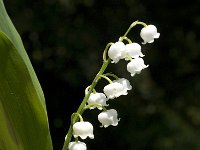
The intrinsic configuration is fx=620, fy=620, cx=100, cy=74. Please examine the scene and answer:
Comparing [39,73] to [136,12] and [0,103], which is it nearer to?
[136,12]

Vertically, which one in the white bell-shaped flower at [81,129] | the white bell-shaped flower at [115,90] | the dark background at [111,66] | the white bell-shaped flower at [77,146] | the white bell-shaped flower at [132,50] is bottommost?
the white bell-shaped flower at [77,146]

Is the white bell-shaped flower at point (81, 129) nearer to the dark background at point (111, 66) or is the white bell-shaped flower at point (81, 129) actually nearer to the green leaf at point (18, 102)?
the green leaf at point (18, 102)

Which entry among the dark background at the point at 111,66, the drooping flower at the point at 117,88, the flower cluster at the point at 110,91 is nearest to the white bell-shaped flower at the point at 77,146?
the flower cluster at the point at 110,91

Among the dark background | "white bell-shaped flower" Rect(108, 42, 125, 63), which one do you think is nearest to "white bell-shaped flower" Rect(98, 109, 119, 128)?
"white bell-shaped flower" Rect(108, 42, 125, 63)

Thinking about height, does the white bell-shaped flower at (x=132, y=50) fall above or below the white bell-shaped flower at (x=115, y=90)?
above

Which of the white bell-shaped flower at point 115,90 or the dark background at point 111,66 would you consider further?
the dark background at point 111,66

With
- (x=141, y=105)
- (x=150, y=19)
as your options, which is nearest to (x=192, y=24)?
(x=150, y=19)

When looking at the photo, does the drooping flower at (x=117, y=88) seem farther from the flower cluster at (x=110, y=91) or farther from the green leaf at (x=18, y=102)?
the green leaf at (x=18, y=102)
